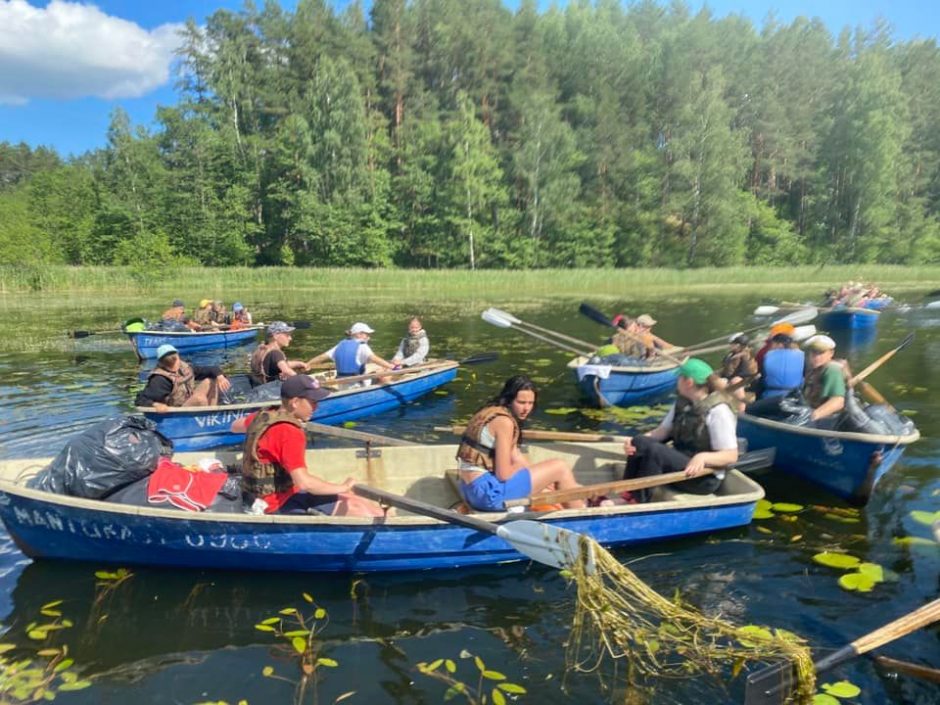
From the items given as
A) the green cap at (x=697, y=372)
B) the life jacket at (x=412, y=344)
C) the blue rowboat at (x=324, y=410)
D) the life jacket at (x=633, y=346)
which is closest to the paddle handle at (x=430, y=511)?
the green cap at (x=697, y=372)

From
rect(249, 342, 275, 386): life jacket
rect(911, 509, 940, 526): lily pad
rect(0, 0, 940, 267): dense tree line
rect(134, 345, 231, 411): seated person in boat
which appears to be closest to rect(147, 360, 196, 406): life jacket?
rect(134, 345, 231, 411): seated person in boat

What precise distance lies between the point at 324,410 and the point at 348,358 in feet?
4.64

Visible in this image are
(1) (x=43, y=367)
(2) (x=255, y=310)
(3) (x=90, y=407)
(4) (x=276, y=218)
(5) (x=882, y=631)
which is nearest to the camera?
(5) (x=882, y=631)

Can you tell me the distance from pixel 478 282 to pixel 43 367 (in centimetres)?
2620

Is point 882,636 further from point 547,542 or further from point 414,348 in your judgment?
point 414,348

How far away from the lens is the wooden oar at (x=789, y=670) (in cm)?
343

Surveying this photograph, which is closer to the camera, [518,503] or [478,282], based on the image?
[518,503]

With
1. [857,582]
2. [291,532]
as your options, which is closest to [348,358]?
[291,532]

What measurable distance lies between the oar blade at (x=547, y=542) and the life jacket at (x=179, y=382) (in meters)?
5.96

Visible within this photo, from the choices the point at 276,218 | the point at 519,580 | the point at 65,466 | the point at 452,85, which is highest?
the point at 452,85

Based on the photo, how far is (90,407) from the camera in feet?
36.4

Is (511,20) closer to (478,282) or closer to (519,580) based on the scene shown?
(478,282)

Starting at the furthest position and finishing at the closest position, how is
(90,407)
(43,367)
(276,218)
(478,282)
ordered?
(276,218), (478,282), (43,367), (90,407)

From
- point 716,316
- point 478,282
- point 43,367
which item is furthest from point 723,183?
point 43,367
